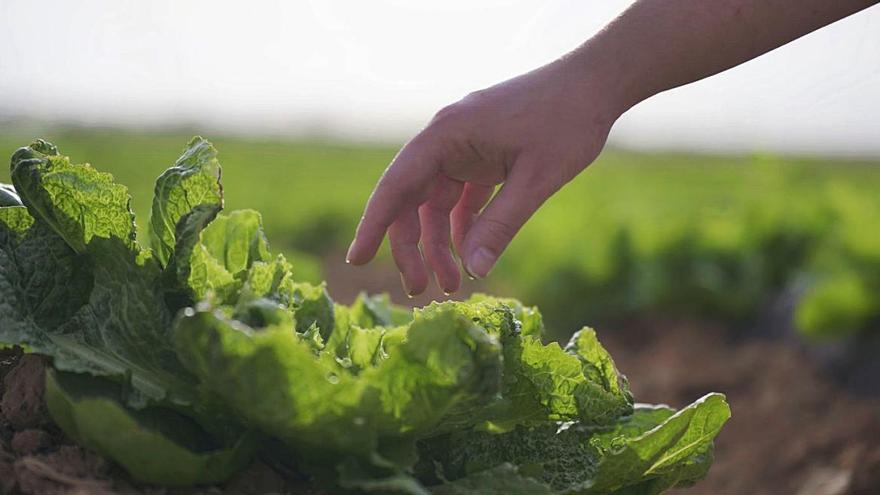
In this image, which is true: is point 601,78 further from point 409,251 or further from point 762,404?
point 762,404

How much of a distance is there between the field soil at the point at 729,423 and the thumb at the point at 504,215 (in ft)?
1.88

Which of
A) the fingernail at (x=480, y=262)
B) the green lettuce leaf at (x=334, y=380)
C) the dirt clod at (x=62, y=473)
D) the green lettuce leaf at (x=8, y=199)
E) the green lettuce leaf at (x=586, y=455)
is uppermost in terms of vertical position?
the green lettuce leaf at (x=8, y=199)

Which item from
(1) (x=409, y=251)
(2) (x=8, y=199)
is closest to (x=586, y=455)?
(1) (x=409, y=251)

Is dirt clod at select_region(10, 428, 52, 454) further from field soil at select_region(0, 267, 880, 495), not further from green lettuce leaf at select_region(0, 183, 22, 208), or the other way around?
green lettuce leaf at select_region(0, 183, 22, 208)

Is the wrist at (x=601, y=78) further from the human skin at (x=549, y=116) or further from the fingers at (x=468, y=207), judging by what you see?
the fingers at (x=468, y=207)

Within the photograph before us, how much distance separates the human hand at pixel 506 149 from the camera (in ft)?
6.02

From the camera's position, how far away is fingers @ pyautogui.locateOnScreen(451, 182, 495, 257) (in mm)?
2227

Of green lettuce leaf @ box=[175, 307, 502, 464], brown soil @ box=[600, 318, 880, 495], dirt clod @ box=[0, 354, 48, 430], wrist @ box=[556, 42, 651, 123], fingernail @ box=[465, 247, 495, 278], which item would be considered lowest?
brown soil @ box=[600, 318, 880, 495]

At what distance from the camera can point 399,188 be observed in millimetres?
1861

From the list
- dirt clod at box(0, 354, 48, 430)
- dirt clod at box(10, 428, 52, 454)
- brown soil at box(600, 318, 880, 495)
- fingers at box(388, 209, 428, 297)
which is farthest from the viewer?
Answer: brown soil at box(600, 318, 880, 495)

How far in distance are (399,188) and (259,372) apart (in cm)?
58

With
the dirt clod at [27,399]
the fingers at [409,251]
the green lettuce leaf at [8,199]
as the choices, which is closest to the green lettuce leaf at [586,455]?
the fingers at [409,251]

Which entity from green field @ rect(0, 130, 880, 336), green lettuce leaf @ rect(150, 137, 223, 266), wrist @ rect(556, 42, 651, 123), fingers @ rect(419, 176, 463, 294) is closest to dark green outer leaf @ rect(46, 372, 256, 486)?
green lettuce leaf @ rect(150, 137, 223, 266)

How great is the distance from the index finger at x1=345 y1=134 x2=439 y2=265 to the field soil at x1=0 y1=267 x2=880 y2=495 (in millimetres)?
523
